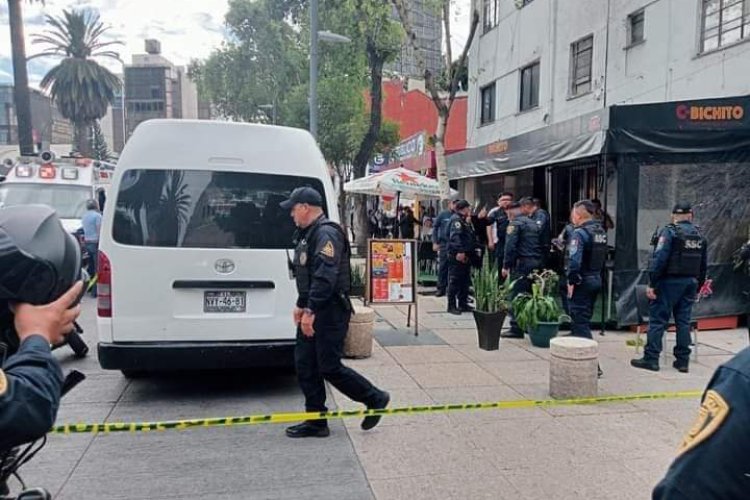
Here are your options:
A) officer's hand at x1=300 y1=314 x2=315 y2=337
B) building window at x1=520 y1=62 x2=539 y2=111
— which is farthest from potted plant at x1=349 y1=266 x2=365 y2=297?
building window at x1=520 y1=62 x2=539 y2=111

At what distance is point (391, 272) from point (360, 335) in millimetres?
1549

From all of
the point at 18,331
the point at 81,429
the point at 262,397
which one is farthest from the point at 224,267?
the point at 18,331

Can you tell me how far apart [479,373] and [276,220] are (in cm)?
274

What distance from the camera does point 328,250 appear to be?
14.5 feet

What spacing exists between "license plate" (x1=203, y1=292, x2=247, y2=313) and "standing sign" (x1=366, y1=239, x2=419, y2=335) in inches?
124

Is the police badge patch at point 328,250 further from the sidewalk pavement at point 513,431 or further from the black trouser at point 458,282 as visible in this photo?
the black trouser at point 458,282

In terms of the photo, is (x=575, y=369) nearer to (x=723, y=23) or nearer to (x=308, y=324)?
(x=308, y=324)

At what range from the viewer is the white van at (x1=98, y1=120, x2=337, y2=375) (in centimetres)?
500

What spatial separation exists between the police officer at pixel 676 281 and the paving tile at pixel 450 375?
5.74ft

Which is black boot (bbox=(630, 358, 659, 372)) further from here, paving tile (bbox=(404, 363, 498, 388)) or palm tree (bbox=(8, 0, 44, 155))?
palm tree (bbox=(8, 0, 44, 155))

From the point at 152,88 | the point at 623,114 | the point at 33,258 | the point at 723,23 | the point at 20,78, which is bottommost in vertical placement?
the point at 33,258

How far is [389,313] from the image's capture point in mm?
10188

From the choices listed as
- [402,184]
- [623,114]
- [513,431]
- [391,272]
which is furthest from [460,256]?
[513,431]

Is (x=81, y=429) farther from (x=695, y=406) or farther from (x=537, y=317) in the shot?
(x=537, y=317)
